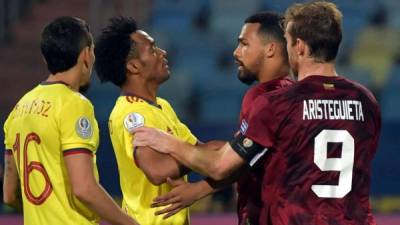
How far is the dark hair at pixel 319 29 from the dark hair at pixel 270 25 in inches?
22.4

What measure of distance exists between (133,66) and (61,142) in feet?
3.12

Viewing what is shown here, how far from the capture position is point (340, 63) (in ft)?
44.1

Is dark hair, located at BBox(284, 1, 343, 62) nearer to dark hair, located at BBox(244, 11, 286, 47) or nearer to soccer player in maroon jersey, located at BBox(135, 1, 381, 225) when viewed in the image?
soccer player in maroon jersey, located at BBox(135, 1, 381, 225)

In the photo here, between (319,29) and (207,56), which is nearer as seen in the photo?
(319,29)

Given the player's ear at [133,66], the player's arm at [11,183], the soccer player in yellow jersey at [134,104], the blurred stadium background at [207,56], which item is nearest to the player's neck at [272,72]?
the soccer player in yellow jersey at [134,104]

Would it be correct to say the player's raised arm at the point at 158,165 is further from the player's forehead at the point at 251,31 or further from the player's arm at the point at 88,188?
the player's forehead at the point at 251,31

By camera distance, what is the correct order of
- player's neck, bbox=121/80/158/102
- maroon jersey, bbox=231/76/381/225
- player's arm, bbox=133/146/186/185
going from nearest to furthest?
maroon jersey, bbox=231/76/381/225, player's arm, bbox=133/146/186/185, player's neck, bbox=121/80/158/102

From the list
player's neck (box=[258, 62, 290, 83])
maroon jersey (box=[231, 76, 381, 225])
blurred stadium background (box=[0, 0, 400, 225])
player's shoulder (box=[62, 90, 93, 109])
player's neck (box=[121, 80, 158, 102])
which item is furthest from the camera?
blurred stadium background (box=[0, 0, 400, 225])

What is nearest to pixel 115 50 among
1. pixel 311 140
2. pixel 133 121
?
pixel 133 121

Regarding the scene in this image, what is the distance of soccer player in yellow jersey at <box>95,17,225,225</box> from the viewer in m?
4.91

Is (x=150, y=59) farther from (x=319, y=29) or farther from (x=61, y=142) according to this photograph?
(x=319, y=29)

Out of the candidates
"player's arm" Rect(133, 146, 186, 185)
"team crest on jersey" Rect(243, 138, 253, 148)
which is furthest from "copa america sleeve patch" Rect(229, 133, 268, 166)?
"player's arm" Rect(133, 146, 186, 185)

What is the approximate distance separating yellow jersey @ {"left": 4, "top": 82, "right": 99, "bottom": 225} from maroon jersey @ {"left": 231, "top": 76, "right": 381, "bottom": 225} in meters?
0.66

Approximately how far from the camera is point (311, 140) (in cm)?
419
